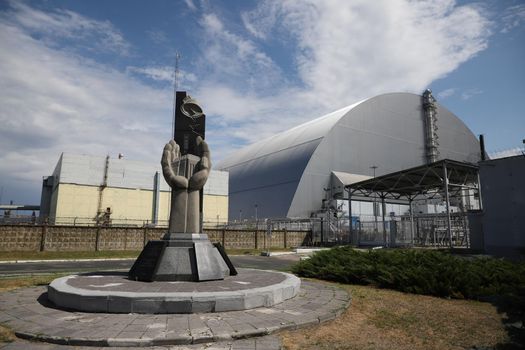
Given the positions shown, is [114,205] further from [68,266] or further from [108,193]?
[68,266]

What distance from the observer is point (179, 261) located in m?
9.76

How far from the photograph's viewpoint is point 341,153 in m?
47.3

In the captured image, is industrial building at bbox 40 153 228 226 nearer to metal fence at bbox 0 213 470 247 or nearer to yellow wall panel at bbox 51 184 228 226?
yellow wall panel at bbox 51 184 228 226

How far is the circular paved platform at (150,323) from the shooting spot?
5.36 meters

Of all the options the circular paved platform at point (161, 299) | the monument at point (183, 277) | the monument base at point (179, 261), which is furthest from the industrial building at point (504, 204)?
the circular paved platform at point (161, 299)

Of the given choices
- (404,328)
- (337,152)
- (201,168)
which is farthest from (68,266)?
(337,152)

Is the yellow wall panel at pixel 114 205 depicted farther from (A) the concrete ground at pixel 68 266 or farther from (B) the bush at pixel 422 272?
(B) the bush at pixel 422 272

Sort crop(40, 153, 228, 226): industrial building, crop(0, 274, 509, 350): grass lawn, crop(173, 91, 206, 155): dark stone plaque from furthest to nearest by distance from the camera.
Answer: crop(40, 153, 228, 226): industrial building, crop(173, 91, 206, 155): dark stone plaque, crop(0, 274, 509, 350): grass lawn

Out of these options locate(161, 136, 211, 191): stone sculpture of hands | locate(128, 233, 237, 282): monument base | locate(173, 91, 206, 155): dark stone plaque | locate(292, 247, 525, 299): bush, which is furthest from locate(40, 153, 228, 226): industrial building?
locate(128, 233, 237, 282): monument base

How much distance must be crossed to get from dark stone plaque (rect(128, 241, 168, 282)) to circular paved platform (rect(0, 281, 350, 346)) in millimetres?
2266

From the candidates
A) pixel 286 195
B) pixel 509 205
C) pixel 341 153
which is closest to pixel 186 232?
pixel 509 205

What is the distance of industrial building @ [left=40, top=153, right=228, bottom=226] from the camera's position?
38.8 metres

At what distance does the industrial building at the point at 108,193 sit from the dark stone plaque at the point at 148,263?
1091 inches

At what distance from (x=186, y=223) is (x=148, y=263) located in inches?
66.5
